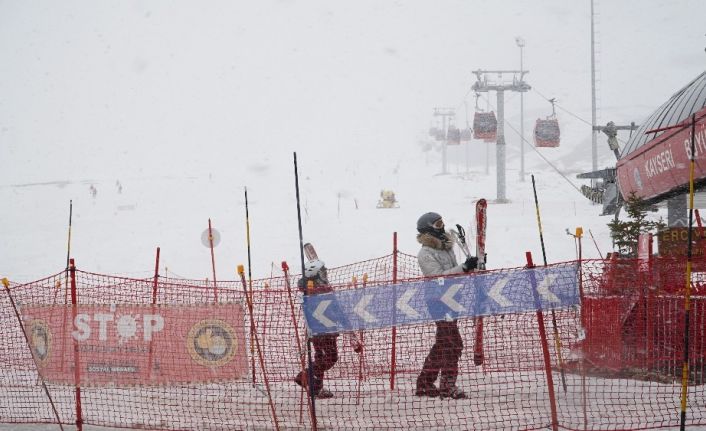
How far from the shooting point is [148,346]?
7.64m

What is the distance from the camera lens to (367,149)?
145 metres

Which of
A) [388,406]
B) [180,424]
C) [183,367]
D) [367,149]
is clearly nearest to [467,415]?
[388,406]

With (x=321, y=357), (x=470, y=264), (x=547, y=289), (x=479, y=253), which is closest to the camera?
(x=547, y=289)

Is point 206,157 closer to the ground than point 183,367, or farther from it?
farther from it

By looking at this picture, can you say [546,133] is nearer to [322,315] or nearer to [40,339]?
[40,339]

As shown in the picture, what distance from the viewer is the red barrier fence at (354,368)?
242 inches

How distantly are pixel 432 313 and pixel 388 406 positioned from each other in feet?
4.80

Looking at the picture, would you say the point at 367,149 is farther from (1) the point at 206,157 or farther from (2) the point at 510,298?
(2) the point at 510,298

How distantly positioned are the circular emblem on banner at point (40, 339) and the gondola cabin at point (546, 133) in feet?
100

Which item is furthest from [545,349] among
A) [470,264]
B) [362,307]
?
[362,307]

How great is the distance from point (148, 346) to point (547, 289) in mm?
4691

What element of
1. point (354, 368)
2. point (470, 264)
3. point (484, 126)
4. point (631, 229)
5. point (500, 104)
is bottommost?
point (354, 368)

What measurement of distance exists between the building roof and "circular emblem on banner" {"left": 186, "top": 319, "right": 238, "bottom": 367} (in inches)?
331

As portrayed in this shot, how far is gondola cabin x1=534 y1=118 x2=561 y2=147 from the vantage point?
34.5m
